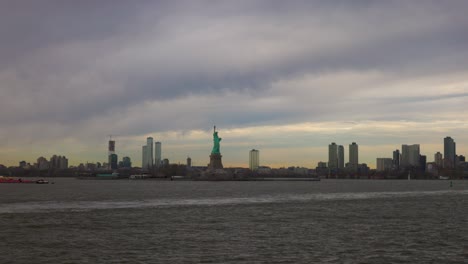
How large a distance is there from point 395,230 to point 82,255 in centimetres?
2505

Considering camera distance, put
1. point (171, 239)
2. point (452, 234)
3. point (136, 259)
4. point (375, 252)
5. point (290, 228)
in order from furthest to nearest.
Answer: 1. point (290, 228)
2. point (452, 234)
3. point (171, 239)
4. point (375, 252)
5. point (136, 259)

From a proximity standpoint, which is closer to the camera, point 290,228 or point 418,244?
point 418,244

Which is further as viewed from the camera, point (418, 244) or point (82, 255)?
point (418, 244)

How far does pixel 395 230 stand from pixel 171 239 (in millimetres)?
18295

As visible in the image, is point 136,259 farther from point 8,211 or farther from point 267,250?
point 8,211

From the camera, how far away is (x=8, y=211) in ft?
204

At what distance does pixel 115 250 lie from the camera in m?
33.5

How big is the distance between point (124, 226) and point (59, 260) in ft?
55.3

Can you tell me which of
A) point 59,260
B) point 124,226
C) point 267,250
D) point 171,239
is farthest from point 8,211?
point 267,250

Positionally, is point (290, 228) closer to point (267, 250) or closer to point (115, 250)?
point (267, 250)

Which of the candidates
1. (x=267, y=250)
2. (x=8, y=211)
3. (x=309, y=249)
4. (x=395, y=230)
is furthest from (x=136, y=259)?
(x=8, y=211)

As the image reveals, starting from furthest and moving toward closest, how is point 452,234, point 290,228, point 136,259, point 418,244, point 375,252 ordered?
point 290,228 < point 452,234 < point 418,244 < point 375,252 < point 136,259

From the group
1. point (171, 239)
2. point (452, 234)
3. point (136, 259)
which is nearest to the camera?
point (136, 259)

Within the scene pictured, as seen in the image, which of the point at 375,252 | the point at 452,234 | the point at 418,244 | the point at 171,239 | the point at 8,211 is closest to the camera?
the point at 375,252
